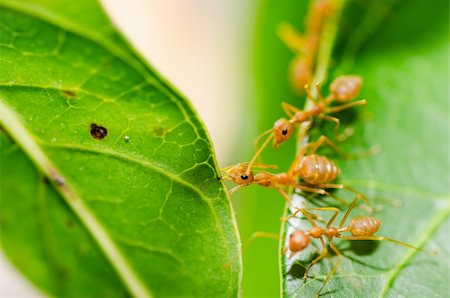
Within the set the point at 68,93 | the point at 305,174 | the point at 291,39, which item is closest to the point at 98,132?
the point at 68,93

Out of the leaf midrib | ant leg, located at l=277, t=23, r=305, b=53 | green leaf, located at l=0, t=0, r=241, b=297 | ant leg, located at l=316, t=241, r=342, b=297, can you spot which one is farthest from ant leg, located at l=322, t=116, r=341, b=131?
ant leg, located at l=277, t=23, r=305, b=53

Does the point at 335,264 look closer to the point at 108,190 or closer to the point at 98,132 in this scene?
the point at 108,190

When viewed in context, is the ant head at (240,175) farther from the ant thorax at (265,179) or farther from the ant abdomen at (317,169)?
the ant abdomen at (317,169)

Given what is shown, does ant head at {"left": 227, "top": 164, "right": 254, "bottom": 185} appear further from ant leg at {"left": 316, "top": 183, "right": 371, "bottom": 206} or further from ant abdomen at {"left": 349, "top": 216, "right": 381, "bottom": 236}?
ant abdomen at {"left": 349, "top": 216, "right": 381, "bottom": 236}

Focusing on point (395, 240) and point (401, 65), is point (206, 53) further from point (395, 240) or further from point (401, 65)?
point (395, 240)

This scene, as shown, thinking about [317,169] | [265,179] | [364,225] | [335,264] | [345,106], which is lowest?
[335,264]

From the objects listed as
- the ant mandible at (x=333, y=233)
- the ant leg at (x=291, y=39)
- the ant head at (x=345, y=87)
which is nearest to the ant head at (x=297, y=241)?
the ant mandible at (x=333, y=233)
